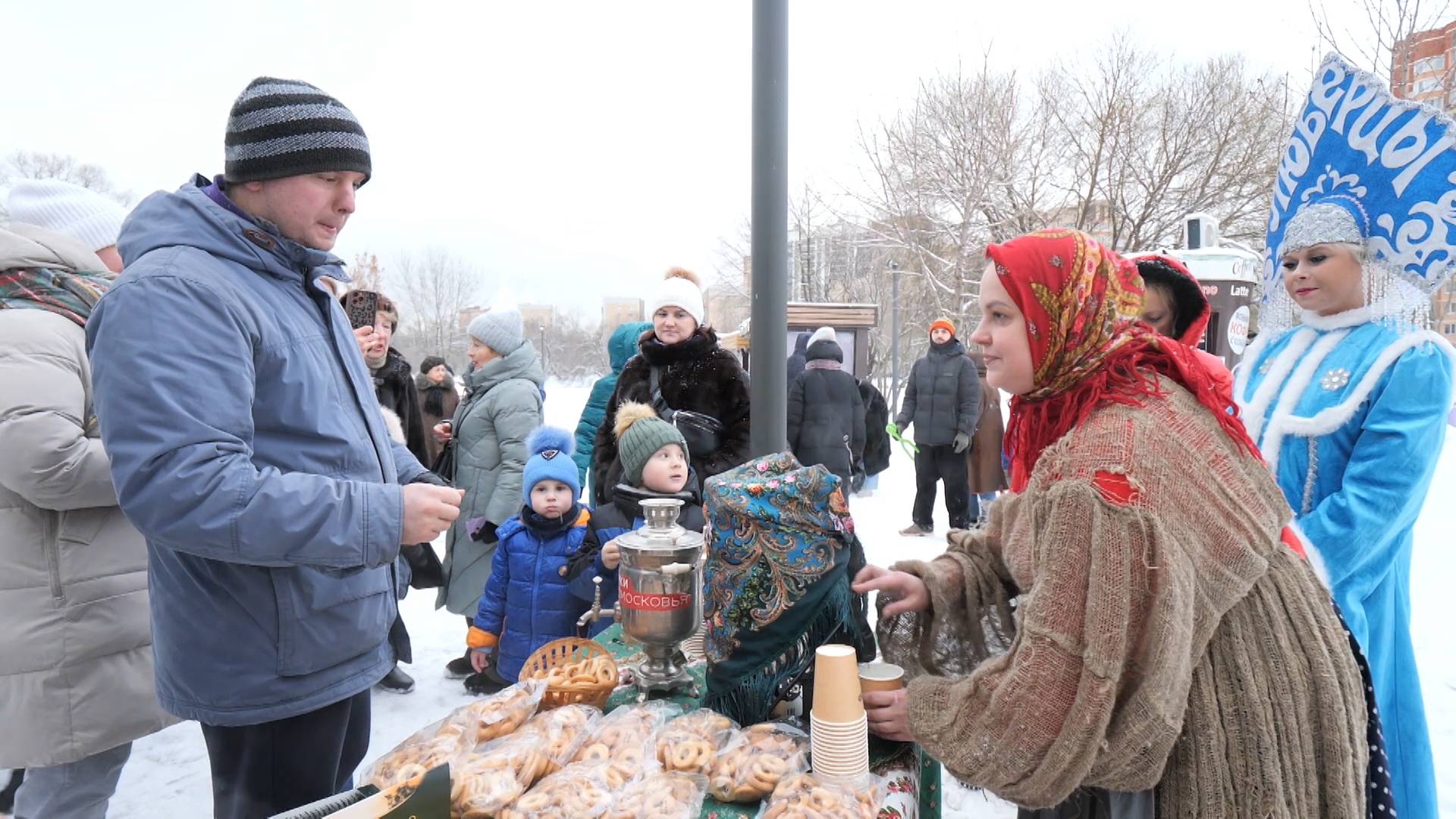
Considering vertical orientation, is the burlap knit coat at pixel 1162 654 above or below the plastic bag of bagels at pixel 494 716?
above

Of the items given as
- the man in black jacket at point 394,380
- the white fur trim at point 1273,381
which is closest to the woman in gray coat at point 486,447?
the man in black jacket at point 394,380

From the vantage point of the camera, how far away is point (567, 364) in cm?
2742

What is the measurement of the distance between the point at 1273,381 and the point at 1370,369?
0.31m

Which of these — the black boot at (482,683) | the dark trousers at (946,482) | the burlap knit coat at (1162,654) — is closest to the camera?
the burlap knit coat at (1162,654)

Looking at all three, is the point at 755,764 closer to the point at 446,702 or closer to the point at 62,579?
the point at 62,579

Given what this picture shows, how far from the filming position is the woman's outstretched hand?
5.27 feet

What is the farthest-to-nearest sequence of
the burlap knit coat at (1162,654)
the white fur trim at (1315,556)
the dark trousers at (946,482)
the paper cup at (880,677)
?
the dark trousers at (946,482) → the white fur trim at (1315,556) → the paper cup at (880,677) → the burlap knit coat at (1162,654)

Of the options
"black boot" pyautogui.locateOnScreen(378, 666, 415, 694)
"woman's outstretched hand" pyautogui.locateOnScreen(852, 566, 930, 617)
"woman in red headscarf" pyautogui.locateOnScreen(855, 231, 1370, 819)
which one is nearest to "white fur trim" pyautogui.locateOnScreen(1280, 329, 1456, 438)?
"woman in red headscarf" pyautogui.locateOnScreen(855, 231, 1370, 819)

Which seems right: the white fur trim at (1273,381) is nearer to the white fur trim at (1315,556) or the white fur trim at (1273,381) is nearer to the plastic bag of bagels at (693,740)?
the white fur trim at (1315,556)

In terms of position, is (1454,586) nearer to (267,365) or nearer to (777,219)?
(777,219)

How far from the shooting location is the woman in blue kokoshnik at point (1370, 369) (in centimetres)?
209

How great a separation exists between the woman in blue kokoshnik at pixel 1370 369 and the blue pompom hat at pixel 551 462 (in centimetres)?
252

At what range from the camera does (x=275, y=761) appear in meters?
1.57

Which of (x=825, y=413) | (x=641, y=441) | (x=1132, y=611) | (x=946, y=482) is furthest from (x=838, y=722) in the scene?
(x=946, y=482)
